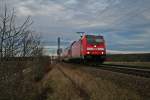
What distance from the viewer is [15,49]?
385 inches

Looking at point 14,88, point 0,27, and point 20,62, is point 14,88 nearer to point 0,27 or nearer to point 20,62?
point 20,62

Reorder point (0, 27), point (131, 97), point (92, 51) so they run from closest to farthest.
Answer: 1. point (0, 27)
2. point (131, 97)
3. point (92, 51)

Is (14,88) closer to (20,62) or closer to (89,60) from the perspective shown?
(20,62)

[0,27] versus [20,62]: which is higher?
[0,27]

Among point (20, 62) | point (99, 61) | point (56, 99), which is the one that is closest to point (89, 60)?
point (99, 61)

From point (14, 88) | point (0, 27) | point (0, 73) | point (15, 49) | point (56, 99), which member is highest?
point (0, 27)

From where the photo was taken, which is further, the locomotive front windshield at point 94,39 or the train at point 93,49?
the locomotive front windshield at point 94,39

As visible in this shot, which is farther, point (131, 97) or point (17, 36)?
point (131, 97)

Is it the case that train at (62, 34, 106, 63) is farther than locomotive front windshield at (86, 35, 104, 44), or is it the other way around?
locomotive front windshield at (86, 35, 104, 44)

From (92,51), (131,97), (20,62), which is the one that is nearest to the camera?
(131,97)

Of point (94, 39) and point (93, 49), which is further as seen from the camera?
point (94, 39)

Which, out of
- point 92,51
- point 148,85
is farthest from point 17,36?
point 92,51

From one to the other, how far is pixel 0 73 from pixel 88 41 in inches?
1134

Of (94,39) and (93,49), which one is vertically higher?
(94,39)
